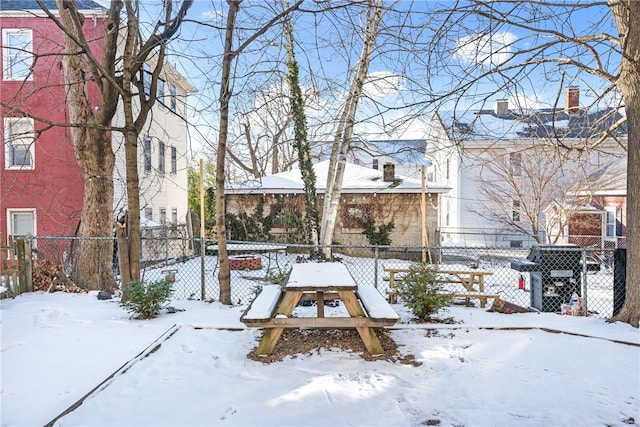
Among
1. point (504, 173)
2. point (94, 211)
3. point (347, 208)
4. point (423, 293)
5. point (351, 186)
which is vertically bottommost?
point (423, 293)

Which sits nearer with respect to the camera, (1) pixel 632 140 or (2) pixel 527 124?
(1) pixel 632 140

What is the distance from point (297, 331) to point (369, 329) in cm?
116

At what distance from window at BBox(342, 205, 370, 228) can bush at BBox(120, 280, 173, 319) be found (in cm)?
1146

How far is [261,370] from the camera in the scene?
3613mm

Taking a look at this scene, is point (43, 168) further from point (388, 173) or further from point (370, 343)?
point (388, 173)

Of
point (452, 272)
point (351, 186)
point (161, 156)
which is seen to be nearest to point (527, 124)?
point (452, 272)

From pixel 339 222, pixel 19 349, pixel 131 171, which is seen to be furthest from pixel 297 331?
pixel 339 222

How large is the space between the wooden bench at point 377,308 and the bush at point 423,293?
569 mm

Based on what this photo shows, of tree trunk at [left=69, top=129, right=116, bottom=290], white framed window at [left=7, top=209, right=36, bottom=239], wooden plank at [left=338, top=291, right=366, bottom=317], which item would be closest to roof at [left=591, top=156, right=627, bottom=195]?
wooden plank at [left=338, top=291, right=366, bottom=317]

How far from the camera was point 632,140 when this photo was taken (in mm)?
4801

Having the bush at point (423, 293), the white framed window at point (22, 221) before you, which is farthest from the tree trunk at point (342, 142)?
the white framed window at point (22, 221)

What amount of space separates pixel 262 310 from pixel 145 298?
88.9 inches

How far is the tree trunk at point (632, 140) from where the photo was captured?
4688 millimetres

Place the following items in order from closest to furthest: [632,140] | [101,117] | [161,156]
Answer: [632,140], [101,117], [161,156]
